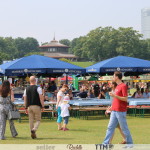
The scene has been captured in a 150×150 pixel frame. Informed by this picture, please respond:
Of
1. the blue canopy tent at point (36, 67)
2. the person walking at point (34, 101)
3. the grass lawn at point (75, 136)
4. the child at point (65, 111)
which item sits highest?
the blue canopy tent at point (36, 67)

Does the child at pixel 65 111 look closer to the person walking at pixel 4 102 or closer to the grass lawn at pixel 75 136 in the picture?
the grass lawn at pixel 75 136

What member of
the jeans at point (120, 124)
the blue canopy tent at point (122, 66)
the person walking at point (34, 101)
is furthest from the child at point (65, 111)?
the blue canopy tent at point (122, 66)

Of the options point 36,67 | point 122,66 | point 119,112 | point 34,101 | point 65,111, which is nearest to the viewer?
point 119,112

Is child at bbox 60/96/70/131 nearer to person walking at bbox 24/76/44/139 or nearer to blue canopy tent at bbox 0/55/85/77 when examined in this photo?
person walking at bbox 24/76/44/139

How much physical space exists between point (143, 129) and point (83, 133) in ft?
7.25

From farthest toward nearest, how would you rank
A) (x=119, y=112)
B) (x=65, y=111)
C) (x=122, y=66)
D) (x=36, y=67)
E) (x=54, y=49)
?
(x=54, y=49) → (x=122, y=66) → (x=36, y=67) → (x=65, y=111) → (x=119, y=112)

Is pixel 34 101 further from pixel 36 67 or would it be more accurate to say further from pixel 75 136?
pixel 36 67

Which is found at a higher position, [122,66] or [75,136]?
[122,66]

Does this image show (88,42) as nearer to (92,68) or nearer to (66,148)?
(92,68)

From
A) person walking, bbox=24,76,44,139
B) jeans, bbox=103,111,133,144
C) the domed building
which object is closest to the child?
person walking, bbox=24,76,44,139

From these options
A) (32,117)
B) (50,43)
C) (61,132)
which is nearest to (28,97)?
(32,117)

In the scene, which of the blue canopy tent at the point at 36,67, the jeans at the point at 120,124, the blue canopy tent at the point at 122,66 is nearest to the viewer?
the jeans at the point at 120,124

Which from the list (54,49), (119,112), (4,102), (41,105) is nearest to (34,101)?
(41,105)

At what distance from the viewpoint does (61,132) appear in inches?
519
